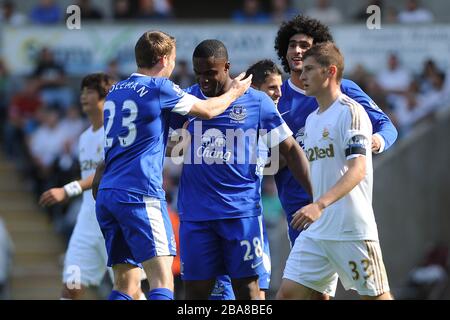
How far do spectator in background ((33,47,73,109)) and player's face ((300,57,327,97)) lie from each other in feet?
36.4

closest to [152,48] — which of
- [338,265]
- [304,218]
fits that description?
[304,218]

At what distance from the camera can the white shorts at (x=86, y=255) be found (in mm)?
11320

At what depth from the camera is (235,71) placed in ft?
63.2

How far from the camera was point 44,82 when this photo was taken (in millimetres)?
19422

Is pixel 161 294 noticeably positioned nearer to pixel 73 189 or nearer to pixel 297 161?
pixel 297 161

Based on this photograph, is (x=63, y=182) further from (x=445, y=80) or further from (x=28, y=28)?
(x=445, y=80)

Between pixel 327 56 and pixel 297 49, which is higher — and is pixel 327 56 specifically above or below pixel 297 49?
below

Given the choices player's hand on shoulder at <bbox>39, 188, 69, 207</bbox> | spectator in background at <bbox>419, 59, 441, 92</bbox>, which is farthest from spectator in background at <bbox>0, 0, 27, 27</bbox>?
player's hand on shoulder at <bbox>39, 188, 69, 207</bbox>

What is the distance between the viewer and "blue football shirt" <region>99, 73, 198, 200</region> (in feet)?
28.7

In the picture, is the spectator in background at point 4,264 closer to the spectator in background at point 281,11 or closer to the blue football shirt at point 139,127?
the spectator in background at point 281,11

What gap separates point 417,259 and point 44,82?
7.15 metres

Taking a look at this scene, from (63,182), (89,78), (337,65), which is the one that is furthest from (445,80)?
(337,65)

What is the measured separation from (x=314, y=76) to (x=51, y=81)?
11.4 meters

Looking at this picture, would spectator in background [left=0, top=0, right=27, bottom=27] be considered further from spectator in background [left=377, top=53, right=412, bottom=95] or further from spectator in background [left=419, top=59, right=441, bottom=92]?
spectator in background [left=419, top=59, right=441, bottom=92]
